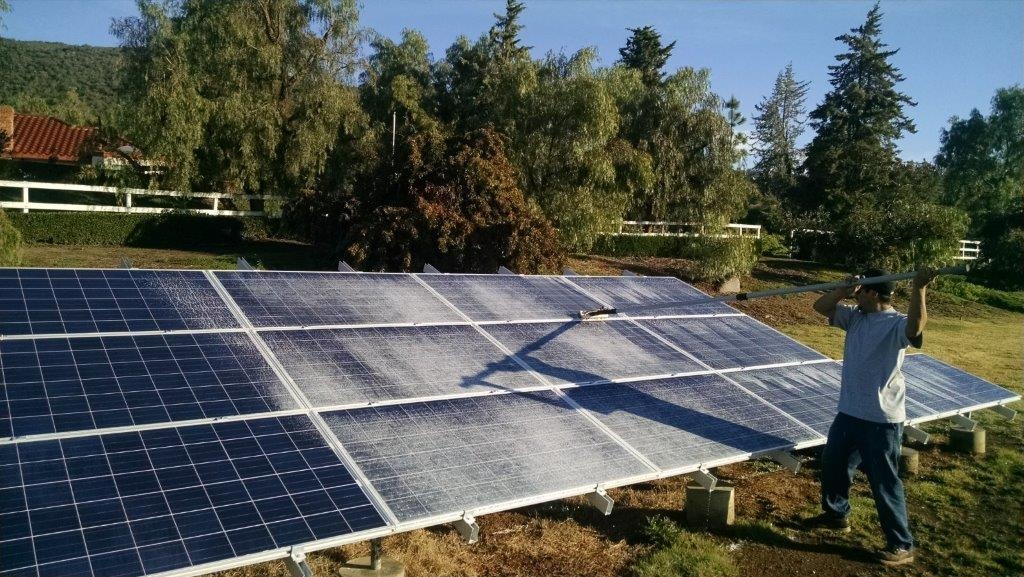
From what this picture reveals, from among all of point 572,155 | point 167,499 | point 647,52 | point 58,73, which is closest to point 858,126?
point 647,52

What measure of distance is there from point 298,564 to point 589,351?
14.0 feet

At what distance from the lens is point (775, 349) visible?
29.9 feet

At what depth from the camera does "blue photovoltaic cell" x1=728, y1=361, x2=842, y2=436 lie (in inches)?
292

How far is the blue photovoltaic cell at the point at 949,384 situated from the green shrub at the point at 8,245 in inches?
578

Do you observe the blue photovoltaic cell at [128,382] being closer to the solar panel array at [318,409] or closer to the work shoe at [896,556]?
the solar panel array at [318,409]

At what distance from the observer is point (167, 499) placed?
4023 mm

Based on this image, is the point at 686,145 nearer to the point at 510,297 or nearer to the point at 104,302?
the point at 510,297

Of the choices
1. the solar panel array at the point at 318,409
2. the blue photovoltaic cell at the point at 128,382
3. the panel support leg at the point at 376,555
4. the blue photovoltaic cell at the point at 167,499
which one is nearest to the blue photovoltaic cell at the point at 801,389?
the solar panel array at the point at 318,409

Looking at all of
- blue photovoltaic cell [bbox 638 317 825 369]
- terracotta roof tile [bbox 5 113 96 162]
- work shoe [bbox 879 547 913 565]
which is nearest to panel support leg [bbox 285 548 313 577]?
work shoe [bbox 879 547 913 565]

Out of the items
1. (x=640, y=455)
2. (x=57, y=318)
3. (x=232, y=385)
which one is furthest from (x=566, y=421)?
(x=57, y=318)

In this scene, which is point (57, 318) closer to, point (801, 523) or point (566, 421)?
point (566, 421)

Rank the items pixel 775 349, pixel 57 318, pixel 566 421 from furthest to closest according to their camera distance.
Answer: pixel 775 349
pixel 566 421
pixel 57 318

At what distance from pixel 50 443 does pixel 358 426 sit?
1892 mm

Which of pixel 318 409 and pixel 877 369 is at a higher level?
pixel 877 369
